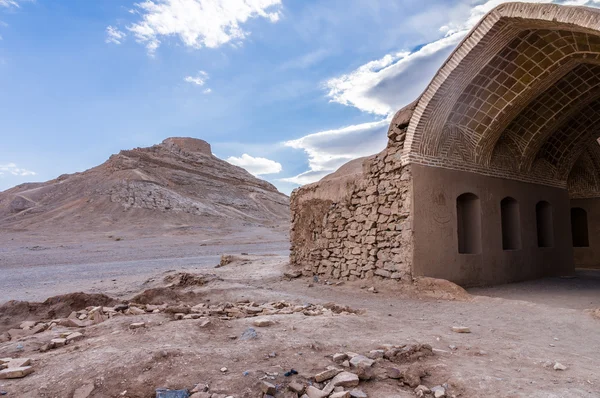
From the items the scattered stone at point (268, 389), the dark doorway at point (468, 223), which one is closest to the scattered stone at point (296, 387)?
the scattered stone at point (268, 389)

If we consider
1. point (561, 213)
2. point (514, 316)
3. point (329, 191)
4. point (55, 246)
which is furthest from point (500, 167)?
point (55, 246)

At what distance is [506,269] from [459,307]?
3.48 meters

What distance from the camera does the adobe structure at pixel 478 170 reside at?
7660 mm

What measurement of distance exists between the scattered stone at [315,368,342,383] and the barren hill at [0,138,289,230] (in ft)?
106

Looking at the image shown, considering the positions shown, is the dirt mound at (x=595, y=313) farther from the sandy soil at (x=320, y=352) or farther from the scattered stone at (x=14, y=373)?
the scattered stone at (x=14, y=373)

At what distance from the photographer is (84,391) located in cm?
277

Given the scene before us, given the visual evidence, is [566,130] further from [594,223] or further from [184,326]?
[184,326]

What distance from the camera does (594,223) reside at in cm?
1383

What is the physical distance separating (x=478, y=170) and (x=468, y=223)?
4.01 ft

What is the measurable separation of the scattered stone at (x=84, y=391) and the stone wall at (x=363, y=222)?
6.20m

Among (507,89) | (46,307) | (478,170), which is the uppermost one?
(507,89)

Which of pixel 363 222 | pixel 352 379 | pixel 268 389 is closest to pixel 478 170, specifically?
pixel 363 222

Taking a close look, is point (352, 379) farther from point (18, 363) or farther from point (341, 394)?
point (18, 363)

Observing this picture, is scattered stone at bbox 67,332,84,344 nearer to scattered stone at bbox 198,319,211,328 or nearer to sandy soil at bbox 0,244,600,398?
sandy soil at bbox 0,244,600,398
